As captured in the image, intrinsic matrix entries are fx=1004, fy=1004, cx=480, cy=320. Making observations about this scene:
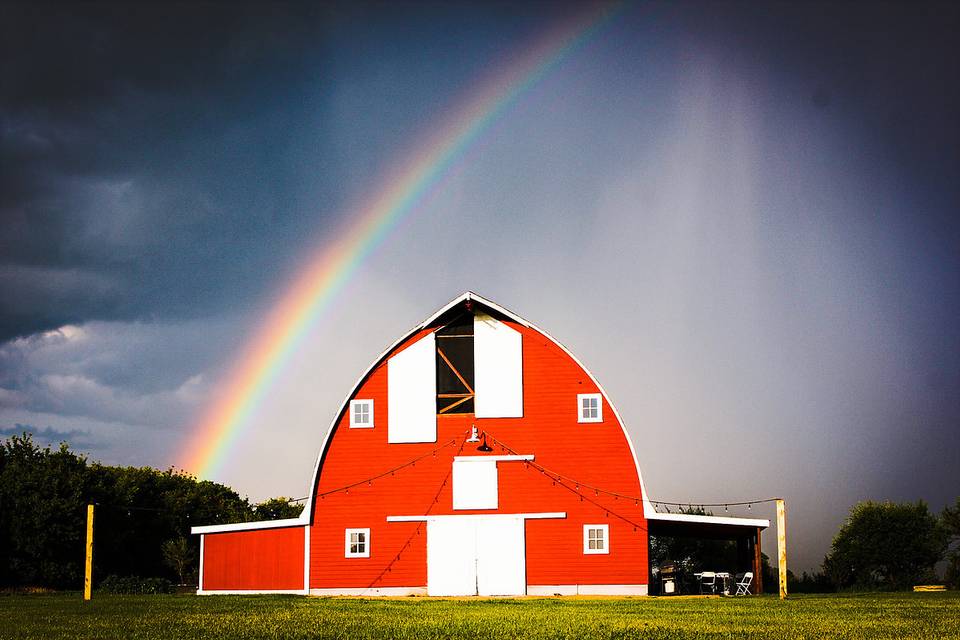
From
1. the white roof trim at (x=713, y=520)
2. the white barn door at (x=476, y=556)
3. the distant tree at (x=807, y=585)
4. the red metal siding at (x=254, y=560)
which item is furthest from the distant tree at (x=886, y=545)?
the red metal siding at (x=254, y=560)

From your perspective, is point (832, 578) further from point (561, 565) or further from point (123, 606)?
point (123, 606)

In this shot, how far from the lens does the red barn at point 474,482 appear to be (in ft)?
99.0

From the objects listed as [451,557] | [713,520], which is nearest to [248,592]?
[451,557]

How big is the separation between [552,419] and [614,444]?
6.66ft

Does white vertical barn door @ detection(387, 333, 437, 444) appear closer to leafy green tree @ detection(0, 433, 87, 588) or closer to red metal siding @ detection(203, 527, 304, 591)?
red metal siding @ detection(203, 527, 304, 591)

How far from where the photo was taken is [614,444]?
3066 centimetres

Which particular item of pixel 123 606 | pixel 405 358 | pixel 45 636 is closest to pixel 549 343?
pixel 405 358

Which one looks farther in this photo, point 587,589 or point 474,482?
point 474,482

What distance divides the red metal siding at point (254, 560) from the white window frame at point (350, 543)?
1420 mm

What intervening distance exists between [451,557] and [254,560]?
6.70m

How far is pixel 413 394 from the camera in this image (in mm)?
31266

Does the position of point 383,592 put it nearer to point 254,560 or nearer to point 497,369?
point 254,560

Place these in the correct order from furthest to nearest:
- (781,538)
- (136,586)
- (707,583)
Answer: (707,583) < (136,586) < (781,538)

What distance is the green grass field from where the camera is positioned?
43.3ft
